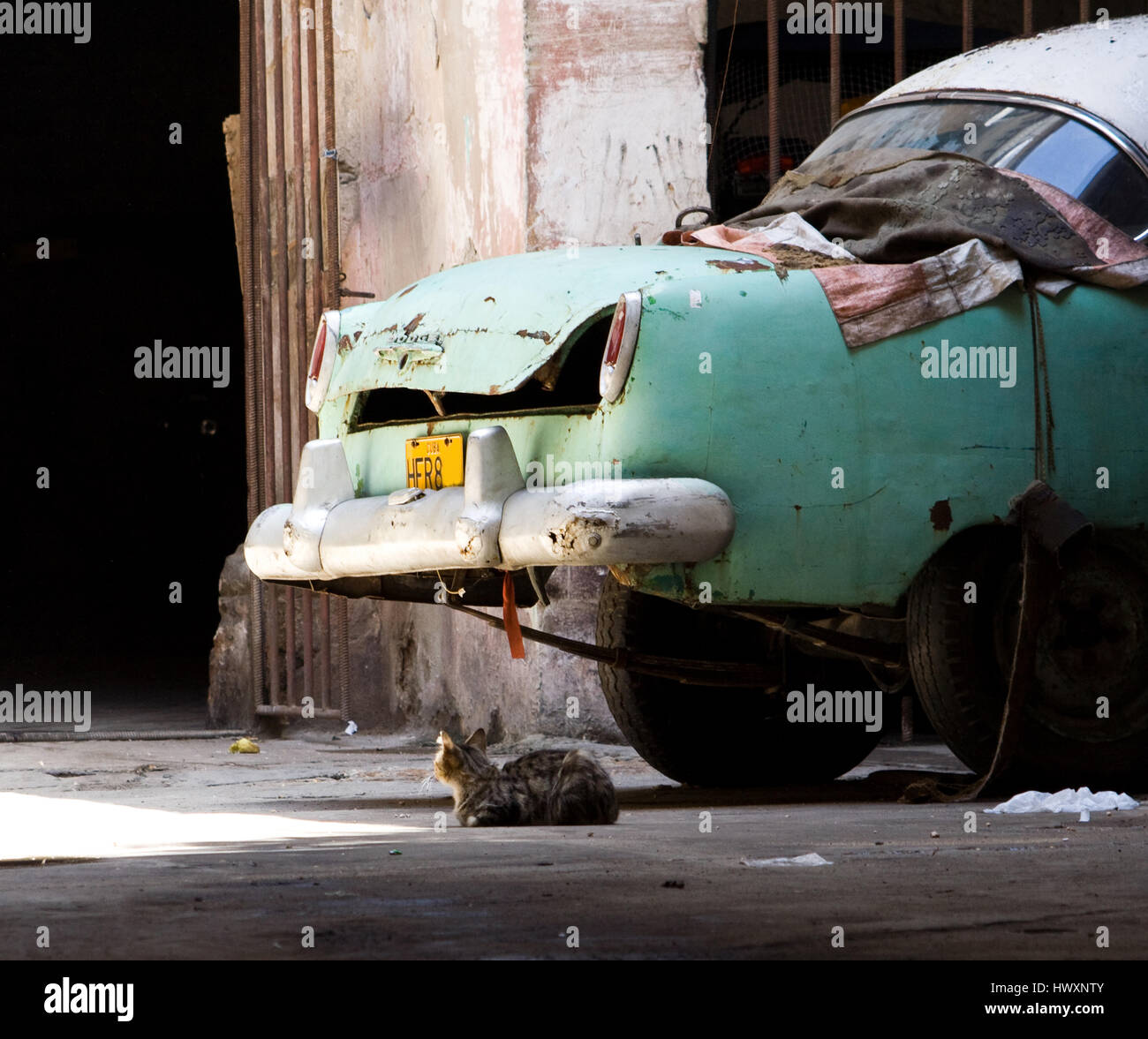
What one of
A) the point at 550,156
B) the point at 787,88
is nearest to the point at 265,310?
the point at 550,156

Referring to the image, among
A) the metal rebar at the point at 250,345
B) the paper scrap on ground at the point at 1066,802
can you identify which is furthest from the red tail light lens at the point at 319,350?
the metal rebar at the point at 250,345

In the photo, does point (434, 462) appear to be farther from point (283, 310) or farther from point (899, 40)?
point (283, 310)

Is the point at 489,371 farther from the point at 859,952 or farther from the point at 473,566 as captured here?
the point at 859,952

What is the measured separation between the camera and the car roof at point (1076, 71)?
5.96 meters

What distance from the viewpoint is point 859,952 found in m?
3.02

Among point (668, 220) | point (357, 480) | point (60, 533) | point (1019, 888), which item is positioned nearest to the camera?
point (1019, 888)

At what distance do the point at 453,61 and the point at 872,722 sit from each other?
386 cm

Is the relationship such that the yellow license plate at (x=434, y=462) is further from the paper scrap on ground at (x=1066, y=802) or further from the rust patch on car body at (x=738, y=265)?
the paper scrap on ground at (x=1066, y=802)

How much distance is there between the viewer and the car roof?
596 centimetres

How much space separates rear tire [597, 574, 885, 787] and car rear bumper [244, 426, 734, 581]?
1016mm

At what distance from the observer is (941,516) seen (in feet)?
17.6

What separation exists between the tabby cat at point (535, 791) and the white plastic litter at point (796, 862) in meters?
1.05

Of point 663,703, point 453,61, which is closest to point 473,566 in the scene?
point 663,703

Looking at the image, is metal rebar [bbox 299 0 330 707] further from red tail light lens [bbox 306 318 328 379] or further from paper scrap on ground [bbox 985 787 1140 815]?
paper scrap on ground [bbox 985 787 1140 815]
